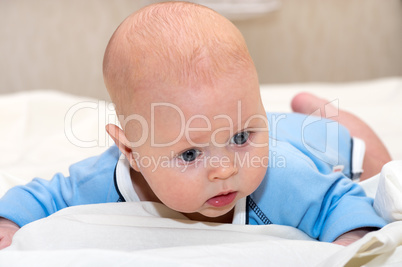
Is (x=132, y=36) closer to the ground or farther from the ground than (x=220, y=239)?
farther from the ground

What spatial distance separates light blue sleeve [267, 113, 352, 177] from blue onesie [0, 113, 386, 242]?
27mm

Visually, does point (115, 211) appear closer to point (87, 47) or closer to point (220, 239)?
point (220, 239)

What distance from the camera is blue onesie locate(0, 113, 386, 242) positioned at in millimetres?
872

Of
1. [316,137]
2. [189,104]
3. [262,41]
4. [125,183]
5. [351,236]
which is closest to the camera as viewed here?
[189,104]

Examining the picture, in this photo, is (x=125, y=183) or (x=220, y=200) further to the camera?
(x=125, y=183)

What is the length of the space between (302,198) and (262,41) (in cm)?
187

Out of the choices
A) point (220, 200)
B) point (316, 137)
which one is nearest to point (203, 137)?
point (220, 200)

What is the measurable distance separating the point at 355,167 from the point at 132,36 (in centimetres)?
63

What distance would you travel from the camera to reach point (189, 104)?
28.1 inches

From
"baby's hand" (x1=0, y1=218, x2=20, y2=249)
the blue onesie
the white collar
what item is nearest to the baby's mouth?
the blue onesie

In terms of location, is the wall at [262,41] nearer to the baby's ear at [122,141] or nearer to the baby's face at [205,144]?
the baby's ear at [122,141]

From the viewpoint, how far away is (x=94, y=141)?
1330mm

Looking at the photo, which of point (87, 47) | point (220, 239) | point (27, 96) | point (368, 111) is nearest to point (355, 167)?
point (368, 111)

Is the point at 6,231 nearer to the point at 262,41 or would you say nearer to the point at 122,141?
the point at 122,141
